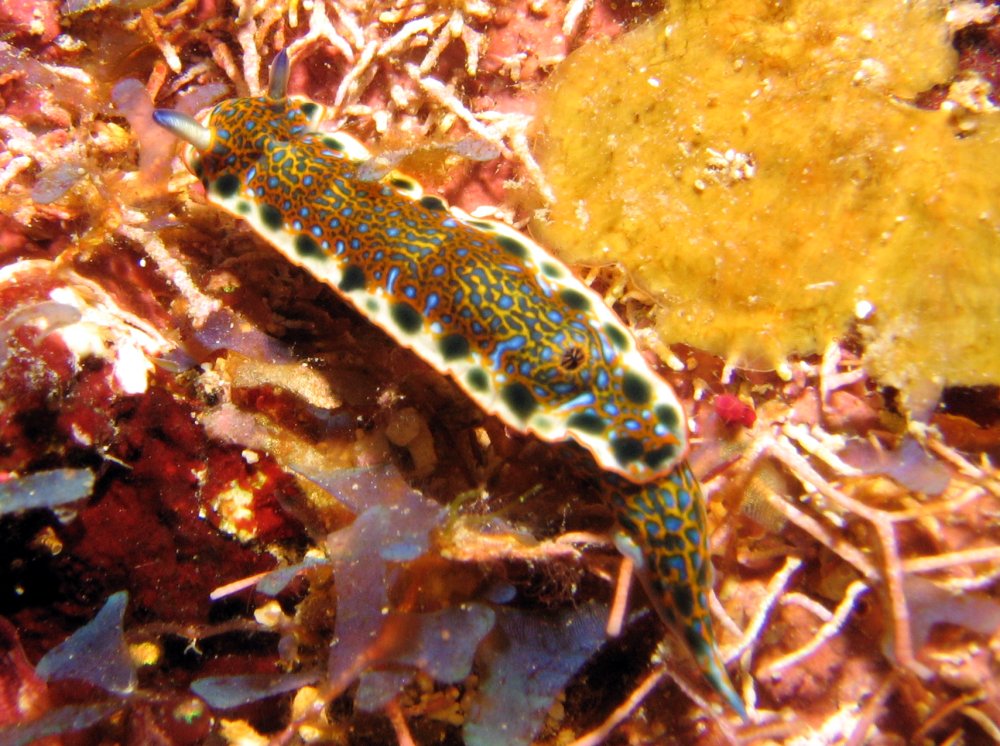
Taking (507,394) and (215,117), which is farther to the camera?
(215,117)

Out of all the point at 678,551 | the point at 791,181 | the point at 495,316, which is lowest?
the point at 678,551

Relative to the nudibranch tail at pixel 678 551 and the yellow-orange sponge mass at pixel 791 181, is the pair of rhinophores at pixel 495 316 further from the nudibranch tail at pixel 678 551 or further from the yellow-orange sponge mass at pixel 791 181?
the yellow-orange sponge mass at pixel 791 181

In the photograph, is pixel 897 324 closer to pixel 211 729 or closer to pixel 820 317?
pixel 820 317

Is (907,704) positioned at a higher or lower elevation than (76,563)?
higher

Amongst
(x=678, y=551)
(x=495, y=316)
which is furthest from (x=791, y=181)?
(x=678, y=551)

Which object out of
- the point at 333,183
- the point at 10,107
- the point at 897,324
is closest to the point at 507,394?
the point at 333,183

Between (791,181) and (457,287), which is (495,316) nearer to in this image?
(457,287)

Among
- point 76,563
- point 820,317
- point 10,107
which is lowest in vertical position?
point 76,563
